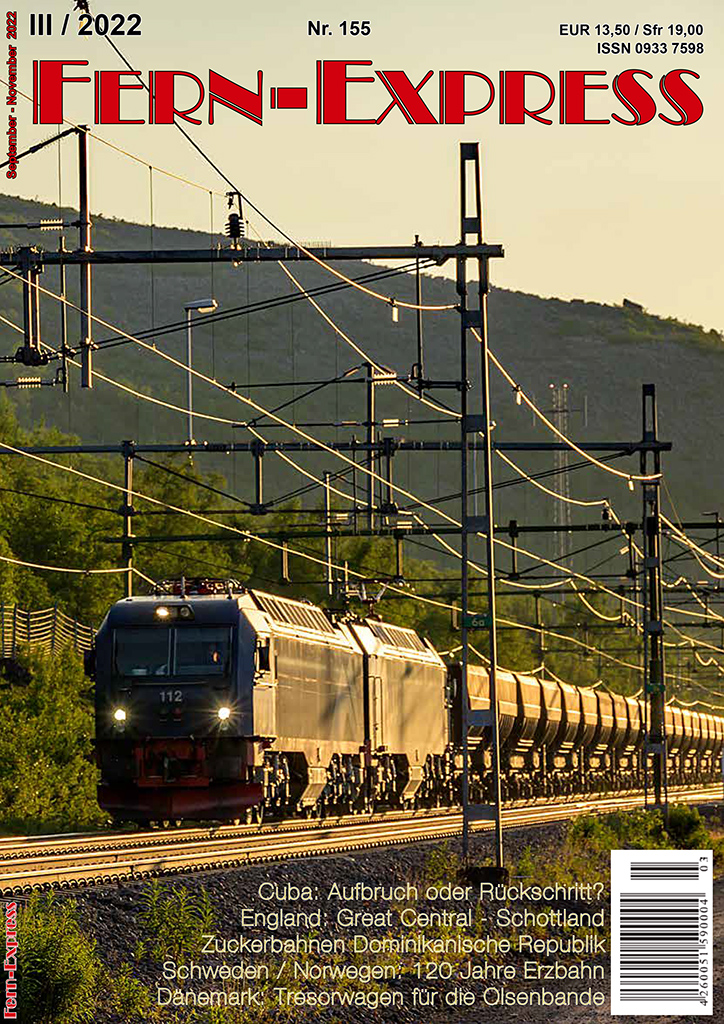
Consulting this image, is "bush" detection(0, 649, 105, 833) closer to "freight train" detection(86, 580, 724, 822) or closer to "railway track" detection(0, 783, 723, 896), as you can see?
"freight train" detection(86, 580, 724, 822)

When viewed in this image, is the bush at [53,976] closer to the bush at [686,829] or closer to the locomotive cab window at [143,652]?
the locomotive cab window at [143,652]

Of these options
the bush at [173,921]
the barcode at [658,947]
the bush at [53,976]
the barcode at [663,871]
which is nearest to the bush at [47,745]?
the bush at [173,921]

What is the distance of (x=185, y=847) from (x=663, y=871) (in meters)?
14.2

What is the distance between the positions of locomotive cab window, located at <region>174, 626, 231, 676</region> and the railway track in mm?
2911

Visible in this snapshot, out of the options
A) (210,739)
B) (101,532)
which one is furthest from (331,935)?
(101,532)

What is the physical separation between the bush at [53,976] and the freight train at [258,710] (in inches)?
702

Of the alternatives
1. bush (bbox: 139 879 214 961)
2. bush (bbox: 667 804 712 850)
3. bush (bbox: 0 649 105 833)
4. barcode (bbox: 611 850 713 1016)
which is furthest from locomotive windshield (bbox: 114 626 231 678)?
barcode (bbox: 611 850 713 1016)

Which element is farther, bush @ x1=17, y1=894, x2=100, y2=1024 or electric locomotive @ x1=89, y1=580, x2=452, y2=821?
electric locomotive @ x1=89, y1=580, x2=452, y2=821

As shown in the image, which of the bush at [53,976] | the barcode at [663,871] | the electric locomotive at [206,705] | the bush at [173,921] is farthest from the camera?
the electric locomotive at [206,705]

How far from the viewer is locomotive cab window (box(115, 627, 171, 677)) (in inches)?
1380

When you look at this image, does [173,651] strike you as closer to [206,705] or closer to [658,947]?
[206,705]

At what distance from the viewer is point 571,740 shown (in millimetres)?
71125

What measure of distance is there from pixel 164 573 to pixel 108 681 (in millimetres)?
56281

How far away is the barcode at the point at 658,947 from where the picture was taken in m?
16.4
